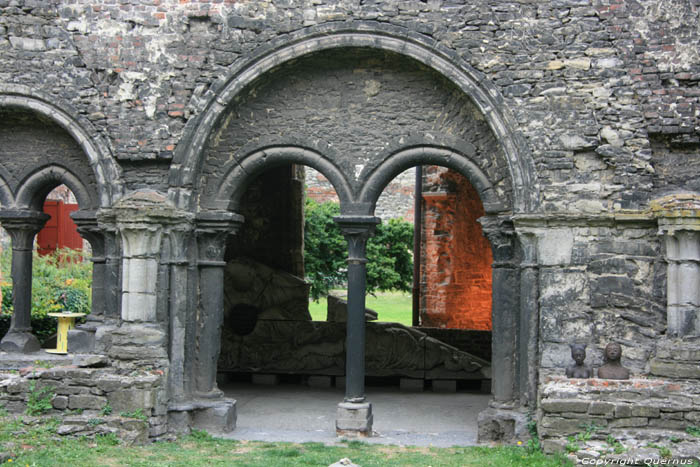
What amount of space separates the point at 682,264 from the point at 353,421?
12.1ft

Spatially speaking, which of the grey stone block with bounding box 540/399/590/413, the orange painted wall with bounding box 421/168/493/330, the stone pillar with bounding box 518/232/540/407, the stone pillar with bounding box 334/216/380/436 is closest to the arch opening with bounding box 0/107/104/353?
the stone pillar with bounding box 334/216/380/436

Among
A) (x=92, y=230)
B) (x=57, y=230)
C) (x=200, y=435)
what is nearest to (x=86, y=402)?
(x=200, y=435)

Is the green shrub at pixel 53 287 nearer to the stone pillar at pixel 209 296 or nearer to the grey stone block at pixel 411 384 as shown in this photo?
the stone pillar at pixel 209 296

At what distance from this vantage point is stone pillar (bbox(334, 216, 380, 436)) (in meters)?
8.41

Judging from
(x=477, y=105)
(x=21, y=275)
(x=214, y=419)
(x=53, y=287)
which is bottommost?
(x=214, y=419)

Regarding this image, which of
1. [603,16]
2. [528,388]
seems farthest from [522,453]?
[603,16]

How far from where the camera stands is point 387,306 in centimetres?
2380

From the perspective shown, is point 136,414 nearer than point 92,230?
Yes

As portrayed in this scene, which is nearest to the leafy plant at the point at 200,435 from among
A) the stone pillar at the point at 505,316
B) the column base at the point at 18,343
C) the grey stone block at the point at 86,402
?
the grey stone block at the point at 86,402

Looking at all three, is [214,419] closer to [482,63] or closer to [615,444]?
[615,444]

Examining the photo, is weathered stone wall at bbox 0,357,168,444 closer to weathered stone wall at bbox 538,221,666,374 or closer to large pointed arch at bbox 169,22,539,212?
large pointed arch at bbox 169,22,539,212

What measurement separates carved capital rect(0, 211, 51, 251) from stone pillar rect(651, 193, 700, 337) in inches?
290

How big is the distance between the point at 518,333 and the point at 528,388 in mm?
611

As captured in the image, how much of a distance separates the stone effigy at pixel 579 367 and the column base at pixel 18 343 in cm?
654
